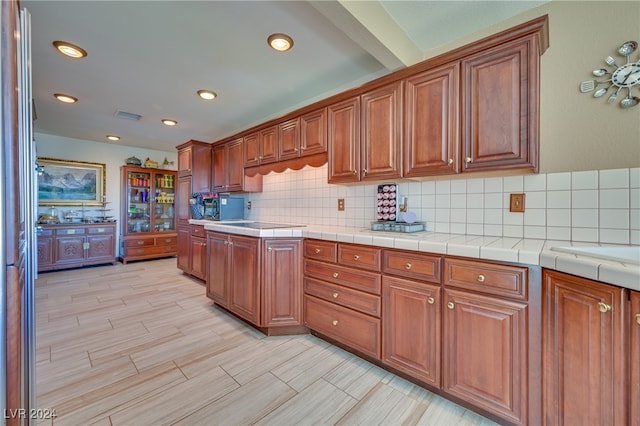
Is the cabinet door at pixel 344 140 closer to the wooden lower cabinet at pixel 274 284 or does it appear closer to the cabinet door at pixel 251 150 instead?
the wooden lower cabinet at pixel 274 284

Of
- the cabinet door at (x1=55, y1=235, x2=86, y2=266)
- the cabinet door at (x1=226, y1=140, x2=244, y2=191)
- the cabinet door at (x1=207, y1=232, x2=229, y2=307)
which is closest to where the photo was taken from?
the cabinet door at (x1=207, y1=232, x2=229, y2=307)

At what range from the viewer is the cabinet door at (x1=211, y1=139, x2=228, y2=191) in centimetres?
372

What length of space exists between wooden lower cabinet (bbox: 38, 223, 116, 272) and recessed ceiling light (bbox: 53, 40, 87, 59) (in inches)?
134

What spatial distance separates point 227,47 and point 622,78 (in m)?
2.44

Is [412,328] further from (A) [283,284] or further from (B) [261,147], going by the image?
(B) [261,147]

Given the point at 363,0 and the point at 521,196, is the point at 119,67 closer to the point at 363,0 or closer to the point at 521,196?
the point at 363,0

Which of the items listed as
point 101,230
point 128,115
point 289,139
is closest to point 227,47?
point 289,139

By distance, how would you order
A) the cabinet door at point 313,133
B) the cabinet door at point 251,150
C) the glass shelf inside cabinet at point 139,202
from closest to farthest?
the cabinet door at point 313,133 < the cabinet door at point 251,150 < the glass shelf inside cabinet at point 139,202

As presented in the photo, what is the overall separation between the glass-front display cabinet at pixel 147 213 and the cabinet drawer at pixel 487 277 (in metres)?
5.50

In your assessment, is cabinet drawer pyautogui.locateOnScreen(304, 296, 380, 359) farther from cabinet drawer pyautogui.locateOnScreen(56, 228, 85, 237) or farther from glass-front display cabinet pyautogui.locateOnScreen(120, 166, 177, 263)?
cabinet drawer pyautogui.locateOnScreen(56, 228, 85, 237)

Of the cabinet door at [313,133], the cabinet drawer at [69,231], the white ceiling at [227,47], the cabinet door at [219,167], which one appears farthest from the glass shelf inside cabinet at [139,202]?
the cabinet door at [313,133]

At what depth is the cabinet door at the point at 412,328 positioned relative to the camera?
1.51 metres

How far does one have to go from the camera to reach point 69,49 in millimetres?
2070

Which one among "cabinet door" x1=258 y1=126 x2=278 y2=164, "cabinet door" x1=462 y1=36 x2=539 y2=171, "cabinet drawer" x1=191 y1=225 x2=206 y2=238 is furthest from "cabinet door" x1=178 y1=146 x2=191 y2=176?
"cabinet door" x1=462 y1=36 x2=539 y2=171
